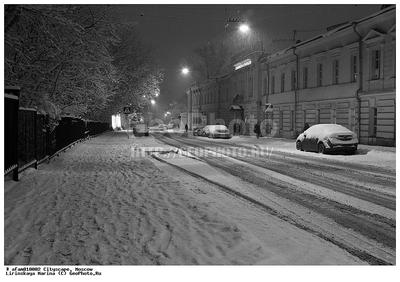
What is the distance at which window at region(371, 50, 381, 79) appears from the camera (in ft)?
84.0

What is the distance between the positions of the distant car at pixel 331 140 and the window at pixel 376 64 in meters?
6.81

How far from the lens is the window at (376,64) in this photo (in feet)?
84.0

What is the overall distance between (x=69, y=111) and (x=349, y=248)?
15.3 meters

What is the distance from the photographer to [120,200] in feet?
26.0

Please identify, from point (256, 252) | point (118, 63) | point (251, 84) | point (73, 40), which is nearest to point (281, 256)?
point (256, 252)

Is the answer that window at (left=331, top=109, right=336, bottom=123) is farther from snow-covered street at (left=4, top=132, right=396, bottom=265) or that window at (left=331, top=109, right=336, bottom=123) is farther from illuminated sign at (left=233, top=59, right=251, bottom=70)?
snow-covered street at (left=4, top=132, right=396, bottom=265)

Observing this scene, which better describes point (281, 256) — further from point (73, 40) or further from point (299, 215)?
point (73, 40)

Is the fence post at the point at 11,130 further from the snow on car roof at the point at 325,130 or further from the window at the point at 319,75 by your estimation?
the window at the point at 319,75

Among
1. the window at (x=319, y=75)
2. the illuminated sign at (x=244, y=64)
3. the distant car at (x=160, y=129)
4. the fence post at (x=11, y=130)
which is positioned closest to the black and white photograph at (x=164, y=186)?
the fence post at (x=11, y=130)

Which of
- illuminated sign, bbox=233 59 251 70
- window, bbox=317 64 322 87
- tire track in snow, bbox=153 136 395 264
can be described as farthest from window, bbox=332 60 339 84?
tire track in snow, bbox=153 136 395 264

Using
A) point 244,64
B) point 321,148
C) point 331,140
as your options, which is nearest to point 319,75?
point 321,148

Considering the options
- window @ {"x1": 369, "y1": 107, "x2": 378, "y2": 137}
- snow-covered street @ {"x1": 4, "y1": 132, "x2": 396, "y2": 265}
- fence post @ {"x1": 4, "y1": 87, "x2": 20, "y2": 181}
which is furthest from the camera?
window @ {"x1": 369, "y1": 107, "x2": 378, "y2": 137}

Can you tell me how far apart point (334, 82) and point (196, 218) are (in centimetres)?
2668

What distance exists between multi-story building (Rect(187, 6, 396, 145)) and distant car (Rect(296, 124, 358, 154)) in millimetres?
4821
